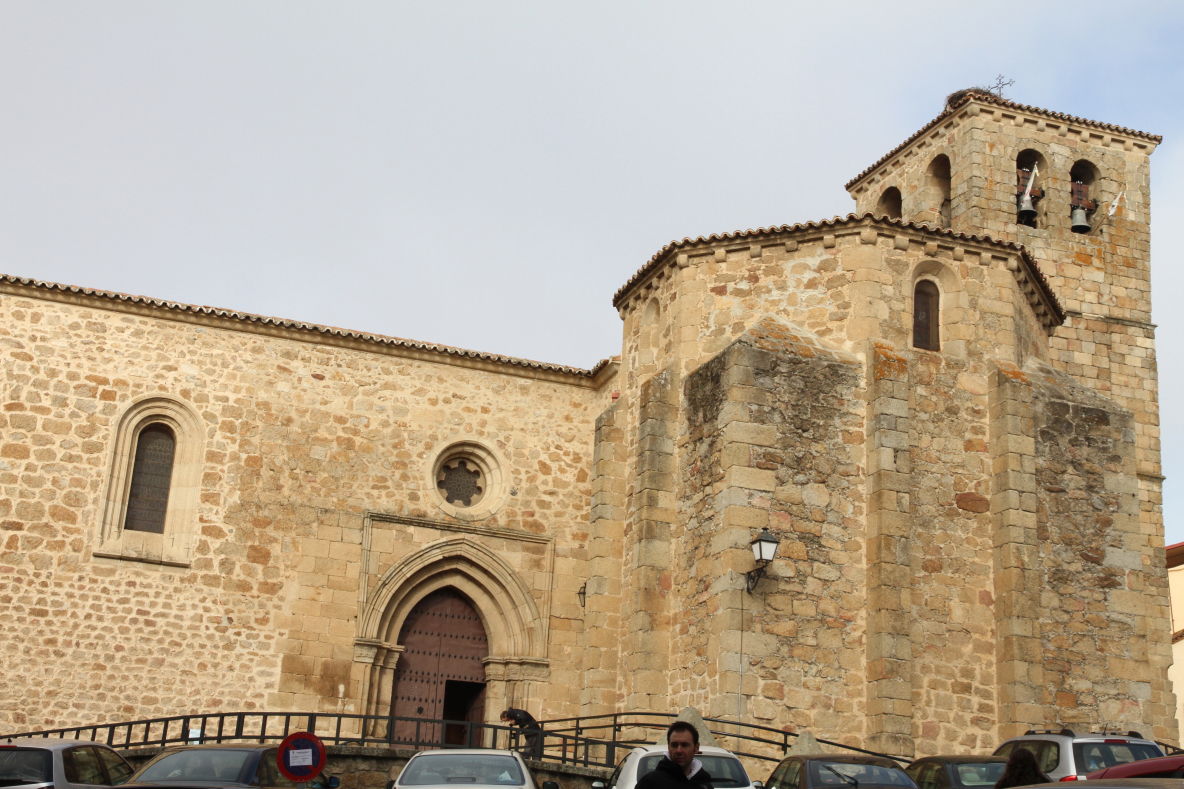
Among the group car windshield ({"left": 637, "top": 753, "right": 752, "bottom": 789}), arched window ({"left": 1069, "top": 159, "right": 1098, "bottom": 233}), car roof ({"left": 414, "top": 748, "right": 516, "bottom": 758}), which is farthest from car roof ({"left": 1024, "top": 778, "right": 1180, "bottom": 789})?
arched window ({"left": 1069, "top": 159, "right": 1098, "bottom": 233})

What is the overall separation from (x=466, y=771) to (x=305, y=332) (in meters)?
10.5

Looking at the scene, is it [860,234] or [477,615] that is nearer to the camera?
[860,234]

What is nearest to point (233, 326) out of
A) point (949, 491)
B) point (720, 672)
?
point (720, 672)

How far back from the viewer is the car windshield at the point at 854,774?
37.5 feet

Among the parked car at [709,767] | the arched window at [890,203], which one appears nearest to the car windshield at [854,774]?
the parked car at [709,767]

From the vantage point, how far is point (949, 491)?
1753cm

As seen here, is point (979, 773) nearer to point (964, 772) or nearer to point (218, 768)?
point (964, 772)

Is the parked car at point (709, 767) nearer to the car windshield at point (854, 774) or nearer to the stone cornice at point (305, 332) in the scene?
the car windshield at point (854, 774)

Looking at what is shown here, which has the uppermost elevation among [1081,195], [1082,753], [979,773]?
[1081,195]

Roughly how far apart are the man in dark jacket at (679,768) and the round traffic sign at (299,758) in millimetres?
5188

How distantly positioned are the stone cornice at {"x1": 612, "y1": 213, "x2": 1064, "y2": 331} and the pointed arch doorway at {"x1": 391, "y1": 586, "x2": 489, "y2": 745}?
6204 millimetres

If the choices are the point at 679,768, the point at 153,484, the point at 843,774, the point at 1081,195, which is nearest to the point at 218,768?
the point at 843,774

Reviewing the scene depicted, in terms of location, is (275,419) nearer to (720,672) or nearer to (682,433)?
(682,433)

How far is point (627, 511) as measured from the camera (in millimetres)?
19734
